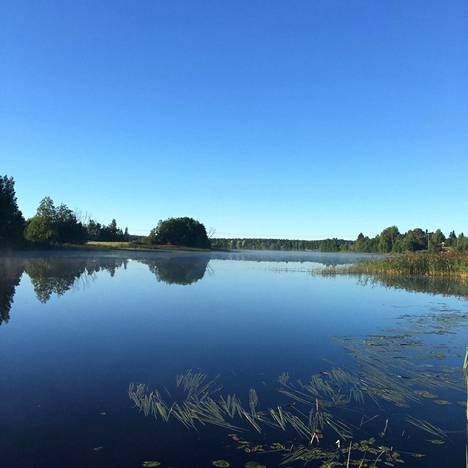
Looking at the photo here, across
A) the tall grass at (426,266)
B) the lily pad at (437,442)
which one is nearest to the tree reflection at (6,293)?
the lily pad at (437,442)

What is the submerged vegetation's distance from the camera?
4773mm

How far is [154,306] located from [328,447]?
11.2 metres

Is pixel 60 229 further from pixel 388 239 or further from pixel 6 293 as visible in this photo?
pixel 388 239

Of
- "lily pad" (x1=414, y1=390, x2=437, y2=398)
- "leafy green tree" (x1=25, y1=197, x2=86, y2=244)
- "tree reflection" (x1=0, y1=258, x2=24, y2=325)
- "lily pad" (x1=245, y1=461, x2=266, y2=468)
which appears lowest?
"lily pad" (x1=245, y1=461, x2=266, y2=468)

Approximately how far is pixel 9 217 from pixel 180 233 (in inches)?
2862

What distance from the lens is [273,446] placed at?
15.8ft

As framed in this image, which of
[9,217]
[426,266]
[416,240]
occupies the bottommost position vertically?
[426,266]

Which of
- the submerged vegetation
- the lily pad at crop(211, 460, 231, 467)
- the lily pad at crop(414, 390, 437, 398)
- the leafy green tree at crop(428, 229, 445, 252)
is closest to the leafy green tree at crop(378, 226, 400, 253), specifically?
the leafy green tree at crop(428, 229, 445, 252)

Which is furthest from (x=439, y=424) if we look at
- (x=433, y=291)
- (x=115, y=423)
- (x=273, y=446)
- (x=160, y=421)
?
(x=433, y=291)

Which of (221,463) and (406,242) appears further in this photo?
(406,242)

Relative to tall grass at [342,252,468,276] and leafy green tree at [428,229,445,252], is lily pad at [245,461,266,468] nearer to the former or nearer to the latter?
tall grass at [342,252,468,276]

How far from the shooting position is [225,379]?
7.27 meters

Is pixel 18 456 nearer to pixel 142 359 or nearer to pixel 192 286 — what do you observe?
pixel 142 359

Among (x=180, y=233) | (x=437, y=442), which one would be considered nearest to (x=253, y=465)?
(x=437, y=442)
